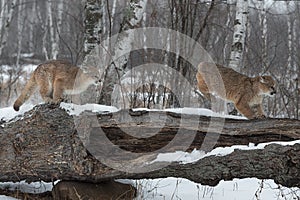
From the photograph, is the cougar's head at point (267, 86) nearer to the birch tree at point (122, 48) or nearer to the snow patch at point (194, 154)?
the birch tree at point (122, 48)

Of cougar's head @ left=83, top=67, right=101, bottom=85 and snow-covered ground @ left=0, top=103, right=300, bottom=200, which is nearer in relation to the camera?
snow-covered ground @ left=0, top=103, right=300, bottom=200

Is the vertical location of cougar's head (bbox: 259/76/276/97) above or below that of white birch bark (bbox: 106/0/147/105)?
below

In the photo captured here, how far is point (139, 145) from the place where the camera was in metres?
3.96

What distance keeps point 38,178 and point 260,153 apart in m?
2.13

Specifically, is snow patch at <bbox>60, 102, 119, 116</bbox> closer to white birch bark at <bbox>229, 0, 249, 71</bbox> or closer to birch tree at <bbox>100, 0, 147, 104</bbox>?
birch tree at <bbox>100, 0, 147, 104</bbox>

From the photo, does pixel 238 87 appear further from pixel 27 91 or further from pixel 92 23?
pixel 27 91

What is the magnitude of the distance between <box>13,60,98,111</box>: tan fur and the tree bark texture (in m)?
1.84

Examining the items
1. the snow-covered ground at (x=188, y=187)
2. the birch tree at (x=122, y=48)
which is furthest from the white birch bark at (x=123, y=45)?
the snow-covered ground at (x=188, y=187)

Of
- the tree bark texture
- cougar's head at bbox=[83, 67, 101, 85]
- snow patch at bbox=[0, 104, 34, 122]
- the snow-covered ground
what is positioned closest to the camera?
the tree bark texture

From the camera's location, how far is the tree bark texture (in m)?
3.74

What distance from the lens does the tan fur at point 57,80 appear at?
238 inches

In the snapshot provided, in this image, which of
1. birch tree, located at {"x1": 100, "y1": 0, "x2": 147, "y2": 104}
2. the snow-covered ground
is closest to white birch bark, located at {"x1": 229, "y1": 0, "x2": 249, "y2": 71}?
birch tree, located at {"x1": 100, "y1": 0, "x2": 147, "y2": 104}

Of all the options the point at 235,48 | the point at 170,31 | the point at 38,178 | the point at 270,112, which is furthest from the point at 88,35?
the point at 270,112

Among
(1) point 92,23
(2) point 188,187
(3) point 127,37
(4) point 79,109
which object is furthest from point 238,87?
(4) point 79,109
